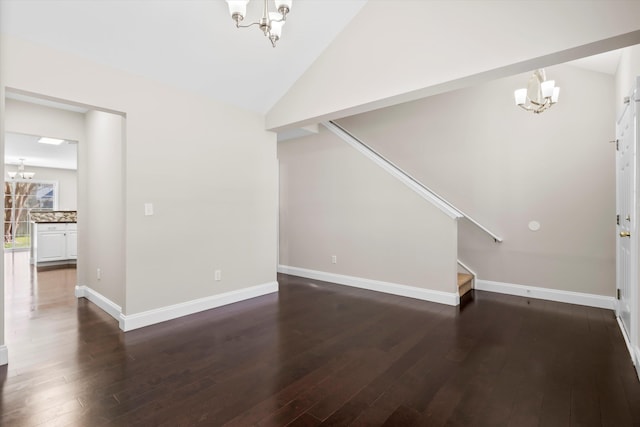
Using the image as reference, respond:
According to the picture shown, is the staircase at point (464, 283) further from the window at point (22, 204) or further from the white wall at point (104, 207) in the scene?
the window at point (22, 204)

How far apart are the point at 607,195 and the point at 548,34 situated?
2.64 m

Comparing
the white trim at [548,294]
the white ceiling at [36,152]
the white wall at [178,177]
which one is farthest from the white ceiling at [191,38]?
the white trim at [548,294]

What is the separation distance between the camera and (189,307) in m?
3.61

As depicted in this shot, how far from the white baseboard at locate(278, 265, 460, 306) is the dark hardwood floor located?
19cm

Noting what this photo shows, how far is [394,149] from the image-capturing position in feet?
18.0

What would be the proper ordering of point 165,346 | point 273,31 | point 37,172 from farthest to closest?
point 37,172 < point 165,346 < point 273,31

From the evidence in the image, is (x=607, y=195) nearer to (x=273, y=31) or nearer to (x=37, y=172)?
(x=273, y=31)

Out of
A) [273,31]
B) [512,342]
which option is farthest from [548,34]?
[512,342]

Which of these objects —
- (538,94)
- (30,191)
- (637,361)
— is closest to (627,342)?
(637,361)

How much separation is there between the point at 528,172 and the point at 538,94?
1025 millimetres

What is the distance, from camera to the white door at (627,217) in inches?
94.0

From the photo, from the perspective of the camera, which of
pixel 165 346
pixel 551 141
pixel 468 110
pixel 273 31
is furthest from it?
pixel 468 110

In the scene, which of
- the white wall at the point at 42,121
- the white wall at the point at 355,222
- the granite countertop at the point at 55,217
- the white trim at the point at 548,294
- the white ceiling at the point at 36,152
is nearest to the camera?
the white wall at the point at 42,121

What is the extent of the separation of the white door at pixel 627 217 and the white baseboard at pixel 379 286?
5.22 feet
